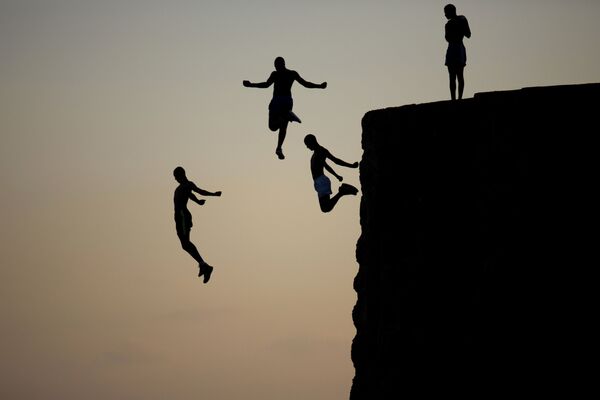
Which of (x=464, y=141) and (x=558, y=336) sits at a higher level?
(x=464, y=141)

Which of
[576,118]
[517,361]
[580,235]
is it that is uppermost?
[576,118]

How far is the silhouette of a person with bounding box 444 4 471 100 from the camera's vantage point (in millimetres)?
23000

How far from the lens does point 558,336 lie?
68.8 ft

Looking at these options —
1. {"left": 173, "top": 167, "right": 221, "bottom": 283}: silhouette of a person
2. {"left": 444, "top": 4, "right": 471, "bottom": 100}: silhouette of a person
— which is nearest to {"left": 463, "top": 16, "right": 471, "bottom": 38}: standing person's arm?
{"left": 444, "top": 4, "right": 471, "bottom": 100}: silhouette of a person

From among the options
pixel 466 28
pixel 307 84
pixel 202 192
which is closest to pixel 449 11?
pixel 466 28

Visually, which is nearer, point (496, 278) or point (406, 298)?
point (496, 278)

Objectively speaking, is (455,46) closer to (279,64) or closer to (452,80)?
(452,80)

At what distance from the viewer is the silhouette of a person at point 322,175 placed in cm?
2303

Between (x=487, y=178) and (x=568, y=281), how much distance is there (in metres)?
1.95

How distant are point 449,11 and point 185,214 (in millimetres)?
5188

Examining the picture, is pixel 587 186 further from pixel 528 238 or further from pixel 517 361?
pixel 517 361

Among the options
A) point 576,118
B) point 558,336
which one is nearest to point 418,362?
point 558,336

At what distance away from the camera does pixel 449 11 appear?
2302 cm

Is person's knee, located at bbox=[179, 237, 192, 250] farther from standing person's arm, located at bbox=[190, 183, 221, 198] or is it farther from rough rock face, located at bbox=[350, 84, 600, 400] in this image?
rough rock face, located at bbox=[350, 84, 600, 400]
